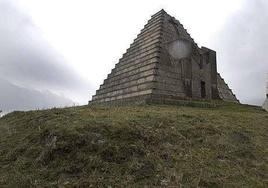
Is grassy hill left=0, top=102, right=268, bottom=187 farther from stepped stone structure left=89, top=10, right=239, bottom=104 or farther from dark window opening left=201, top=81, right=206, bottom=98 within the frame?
dark window opening left=201, top=81, right=206, bottom=98

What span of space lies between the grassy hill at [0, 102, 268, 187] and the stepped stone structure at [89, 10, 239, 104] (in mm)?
6436

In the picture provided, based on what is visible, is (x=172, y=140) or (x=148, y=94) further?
(x=148, y=94)

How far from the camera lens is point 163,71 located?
769 inches

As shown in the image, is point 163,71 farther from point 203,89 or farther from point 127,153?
point 127,153

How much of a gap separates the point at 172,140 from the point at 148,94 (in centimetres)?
842

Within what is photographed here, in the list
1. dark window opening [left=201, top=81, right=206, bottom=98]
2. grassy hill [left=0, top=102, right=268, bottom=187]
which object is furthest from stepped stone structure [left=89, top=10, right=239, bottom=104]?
grassy hill [left=0, top=102, right=268, bottom=187]

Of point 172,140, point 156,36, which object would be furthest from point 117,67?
point 172,140

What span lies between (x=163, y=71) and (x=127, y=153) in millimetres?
11754

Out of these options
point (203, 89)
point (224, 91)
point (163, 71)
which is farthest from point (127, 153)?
point (224, 91)

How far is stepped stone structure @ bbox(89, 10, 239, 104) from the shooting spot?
19.0 meters

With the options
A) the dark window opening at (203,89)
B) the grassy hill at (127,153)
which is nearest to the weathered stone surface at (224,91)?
the dark window opening at (203,89)

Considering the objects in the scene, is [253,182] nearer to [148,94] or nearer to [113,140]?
[113,140]

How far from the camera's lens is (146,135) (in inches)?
371

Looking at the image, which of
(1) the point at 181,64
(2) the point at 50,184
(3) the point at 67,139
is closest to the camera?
(2) the point at 50,184
